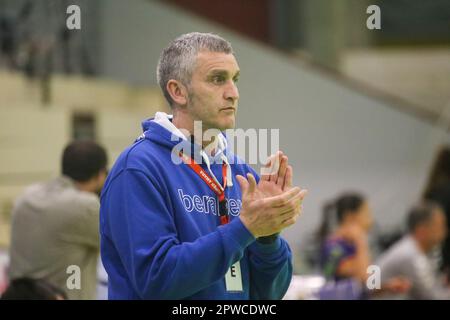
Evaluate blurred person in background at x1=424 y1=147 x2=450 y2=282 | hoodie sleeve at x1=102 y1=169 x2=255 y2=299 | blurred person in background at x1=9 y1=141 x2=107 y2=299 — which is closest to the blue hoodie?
hoodie sleeve at x1=102 y1=169 x2=255 y2=299

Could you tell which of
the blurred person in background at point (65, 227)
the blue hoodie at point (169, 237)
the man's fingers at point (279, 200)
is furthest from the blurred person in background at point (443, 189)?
the man's fingers at point (279, 200)

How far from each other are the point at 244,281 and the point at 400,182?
10.1 m

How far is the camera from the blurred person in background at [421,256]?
318 inches

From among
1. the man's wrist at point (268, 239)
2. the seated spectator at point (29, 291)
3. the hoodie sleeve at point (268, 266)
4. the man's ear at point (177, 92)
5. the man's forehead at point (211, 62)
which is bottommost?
the seated spectator at point (29, 291)

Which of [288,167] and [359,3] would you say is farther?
[359,3]

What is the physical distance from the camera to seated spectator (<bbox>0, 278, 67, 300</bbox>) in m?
4.67

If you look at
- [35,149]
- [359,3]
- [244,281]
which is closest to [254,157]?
[244,281]

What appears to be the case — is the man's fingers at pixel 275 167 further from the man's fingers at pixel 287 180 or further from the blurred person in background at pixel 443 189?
the blurred person in background at pixel 443 189

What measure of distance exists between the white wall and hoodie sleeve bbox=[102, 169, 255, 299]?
9.51 m

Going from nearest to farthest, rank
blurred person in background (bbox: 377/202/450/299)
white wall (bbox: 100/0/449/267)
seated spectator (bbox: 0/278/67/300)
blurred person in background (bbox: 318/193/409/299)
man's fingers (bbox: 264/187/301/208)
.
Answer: man's fingers (bbox: 264/187/301/208)
seated spectator (bbox: 0/278/67/300)
blurred person in background (bbox: 318/193/409/299)
blurred person in background (bbox: 377/202/450/299)
white wall (bbox: 100/0/449/267)

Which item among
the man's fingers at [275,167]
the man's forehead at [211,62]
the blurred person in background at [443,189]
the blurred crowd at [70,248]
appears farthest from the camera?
the blurred person in background at [443,189]

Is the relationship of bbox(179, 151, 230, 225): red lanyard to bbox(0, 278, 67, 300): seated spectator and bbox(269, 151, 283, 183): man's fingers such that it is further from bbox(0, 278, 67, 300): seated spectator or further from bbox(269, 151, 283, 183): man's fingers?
bbox(0, 278, 67, 300): seated spectator
